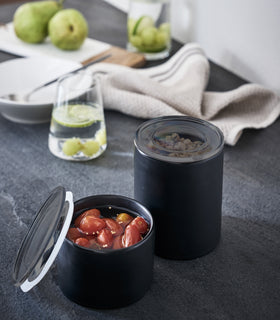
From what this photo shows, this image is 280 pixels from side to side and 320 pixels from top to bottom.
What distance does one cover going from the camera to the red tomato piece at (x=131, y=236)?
680 mm

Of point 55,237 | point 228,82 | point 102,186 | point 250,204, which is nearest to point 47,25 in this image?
point 228,82

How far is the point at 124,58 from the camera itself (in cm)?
140

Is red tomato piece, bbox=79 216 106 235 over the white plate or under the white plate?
over

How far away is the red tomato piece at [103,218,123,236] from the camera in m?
0.70

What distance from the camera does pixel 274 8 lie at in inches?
46.9

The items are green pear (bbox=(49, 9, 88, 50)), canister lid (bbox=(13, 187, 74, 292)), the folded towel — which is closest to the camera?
canister lid (bbox=(13, 187, 74, 292))

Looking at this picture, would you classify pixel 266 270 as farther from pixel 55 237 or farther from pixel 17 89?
pixel 17 89

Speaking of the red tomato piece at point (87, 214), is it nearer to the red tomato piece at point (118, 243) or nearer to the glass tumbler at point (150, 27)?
the red tomato piece at point (118, 243)

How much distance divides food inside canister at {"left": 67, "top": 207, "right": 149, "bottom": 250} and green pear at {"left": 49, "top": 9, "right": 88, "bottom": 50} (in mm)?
753

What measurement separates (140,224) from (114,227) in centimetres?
3

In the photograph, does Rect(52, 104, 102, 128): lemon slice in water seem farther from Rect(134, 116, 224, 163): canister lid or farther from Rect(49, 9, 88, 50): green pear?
Rect(49, 9, 88, 50): green pear

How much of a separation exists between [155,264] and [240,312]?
0.14 metres

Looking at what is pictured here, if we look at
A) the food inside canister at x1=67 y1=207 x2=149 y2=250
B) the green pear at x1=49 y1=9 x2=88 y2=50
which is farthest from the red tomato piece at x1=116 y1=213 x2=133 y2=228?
the green pear at x1=49 y1=9 x2=88 y2=50

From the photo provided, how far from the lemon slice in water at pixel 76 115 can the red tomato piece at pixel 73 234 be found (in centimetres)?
34
